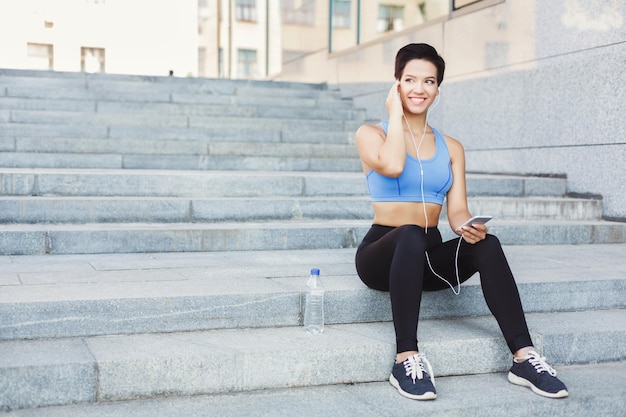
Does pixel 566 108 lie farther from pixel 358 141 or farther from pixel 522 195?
pixel 358 141

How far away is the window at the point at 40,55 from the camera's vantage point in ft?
107

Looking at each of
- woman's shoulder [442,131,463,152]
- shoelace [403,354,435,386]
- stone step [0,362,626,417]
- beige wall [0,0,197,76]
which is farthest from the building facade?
beige wall [0,0,197,76]

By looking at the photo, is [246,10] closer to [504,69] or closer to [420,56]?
[504,69]

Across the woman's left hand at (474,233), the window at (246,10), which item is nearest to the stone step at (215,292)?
the woman's left hand at (474,233)

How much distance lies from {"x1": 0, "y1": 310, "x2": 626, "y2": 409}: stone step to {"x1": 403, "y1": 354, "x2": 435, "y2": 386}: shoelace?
237 millimetres

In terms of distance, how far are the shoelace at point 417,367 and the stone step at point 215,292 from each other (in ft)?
2.28

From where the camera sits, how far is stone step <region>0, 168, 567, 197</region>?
20.1 feet

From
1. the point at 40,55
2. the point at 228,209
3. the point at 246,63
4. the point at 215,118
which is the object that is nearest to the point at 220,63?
the point at 246,63

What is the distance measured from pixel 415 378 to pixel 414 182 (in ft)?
3.45

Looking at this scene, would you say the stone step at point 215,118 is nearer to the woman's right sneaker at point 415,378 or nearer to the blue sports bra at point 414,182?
the blue sports bra at point 414,182

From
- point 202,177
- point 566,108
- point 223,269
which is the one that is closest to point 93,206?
point 202,177

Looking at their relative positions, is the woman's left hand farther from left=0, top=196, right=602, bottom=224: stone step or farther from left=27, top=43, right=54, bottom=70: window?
left=27, top=43, right=54, bottom=70: window

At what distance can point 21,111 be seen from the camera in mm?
8680

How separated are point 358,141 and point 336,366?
117cm
